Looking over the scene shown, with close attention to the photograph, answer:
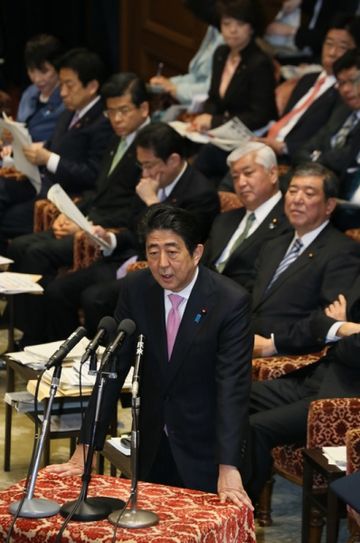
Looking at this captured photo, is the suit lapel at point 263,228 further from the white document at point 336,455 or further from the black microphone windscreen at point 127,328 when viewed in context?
the black microphone windscreen at point 127,328

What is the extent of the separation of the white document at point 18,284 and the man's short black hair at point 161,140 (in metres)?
0.92

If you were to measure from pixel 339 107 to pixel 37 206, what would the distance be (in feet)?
6.59

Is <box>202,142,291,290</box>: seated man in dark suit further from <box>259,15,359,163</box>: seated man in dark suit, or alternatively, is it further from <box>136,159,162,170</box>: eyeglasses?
<box>259,15,359,163</box>: seated man in dark suit

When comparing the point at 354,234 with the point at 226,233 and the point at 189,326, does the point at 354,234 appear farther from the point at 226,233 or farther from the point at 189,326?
the point at 189,326

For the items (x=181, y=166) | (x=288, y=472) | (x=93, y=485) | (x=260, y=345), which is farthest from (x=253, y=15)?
(x=93, y=485)

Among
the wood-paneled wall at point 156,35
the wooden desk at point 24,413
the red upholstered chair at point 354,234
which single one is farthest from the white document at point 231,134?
the wood-paneled wall at point 156,35

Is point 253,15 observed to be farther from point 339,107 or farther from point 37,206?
point 37,206

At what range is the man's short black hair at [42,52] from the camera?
29.3ft

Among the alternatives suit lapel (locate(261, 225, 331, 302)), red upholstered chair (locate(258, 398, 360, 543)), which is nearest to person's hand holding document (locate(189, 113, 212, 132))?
suit lapel (locate(261, 225, 331, 302))

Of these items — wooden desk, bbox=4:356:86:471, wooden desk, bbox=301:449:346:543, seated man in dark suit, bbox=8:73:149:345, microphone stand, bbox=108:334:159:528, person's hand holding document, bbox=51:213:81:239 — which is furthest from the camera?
person's hand holding document, bbox=51:213:81:239

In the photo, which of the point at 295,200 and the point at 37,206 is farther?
the point at 37,206

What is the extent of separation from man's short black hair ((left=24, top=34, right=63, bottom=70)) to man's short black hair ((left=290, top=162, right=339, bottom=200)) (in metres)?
3.47

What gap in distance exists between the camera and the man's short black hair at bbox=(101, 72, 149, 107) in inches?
293

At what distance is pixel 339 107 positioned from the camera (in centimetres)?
721
